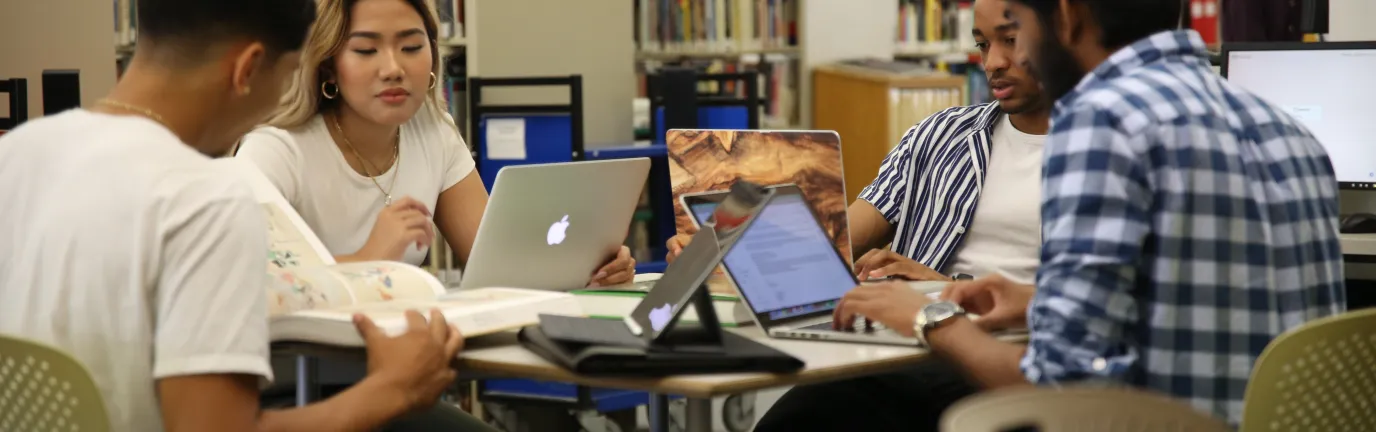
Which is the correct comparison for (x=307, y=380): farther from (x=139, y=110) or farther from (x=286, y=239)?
(x=139, y=110)

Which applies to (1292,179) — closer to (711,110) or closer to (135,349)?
(135,349)

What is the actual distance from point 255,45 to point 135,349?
0.34 m

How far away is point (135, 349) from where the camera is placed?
138 cm

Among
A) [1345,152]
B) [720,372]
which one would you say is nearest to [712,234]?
[720,372]

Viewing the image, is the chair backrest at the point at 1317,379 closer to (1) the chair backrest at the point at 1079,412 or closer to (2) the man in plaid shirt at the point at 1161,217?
(2) the man in plaid shirt at the point at 1161,217

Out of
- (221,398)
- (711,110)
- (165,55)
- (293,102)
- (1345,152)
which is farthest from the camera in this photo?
(711,110)

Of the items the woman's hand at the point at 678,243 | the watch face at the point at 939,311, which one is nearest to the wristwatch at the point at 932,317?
the watch face at the point at 939,311

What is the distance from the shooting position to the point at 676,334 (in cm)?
167

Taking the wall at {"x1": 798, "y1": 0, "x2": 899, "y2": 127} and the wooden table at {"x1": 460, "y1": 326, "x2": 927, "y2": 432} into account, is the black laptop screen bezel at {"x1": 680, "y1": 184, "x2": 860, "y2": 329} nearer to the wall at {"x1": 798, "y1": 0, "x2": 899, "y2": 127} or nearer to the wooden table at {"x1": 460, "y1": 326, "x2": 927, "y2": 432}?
the wooden table at {"x1": 460, "y1": 326, "x2": 927, "y2": 432}

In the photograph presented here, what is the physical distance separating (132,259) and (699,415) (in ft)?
2.09

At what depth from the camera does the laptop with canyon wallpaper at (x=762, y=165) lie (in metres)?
2.24

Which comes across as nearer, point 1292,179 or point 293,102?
point 1292,179

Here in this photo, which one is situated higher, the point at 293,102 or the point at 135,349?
the point at 293,102

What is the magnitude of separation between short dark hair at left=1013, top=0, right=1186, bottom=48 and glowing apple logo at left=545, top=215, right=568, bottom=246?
0.82 meters
